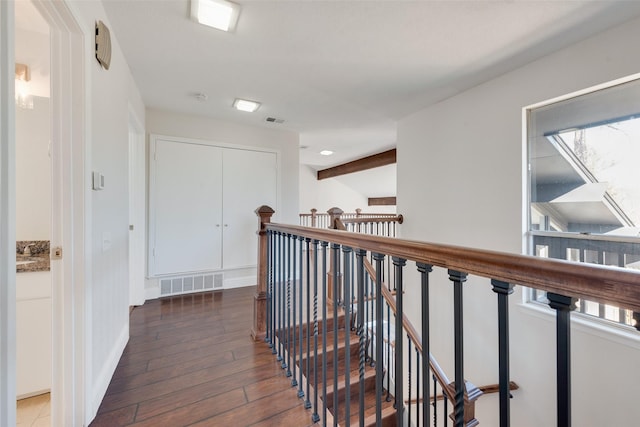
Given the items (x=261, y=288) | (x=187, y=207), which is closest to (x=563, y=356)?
(x=261, y=288)

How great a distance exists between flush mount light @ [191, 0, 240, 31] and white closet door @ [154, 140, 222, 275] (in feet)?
6.55

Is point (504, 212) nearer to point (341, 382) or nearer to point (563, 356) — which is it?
point (341, 382)

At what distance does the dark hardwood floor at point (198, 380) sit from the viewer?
143 centimetres

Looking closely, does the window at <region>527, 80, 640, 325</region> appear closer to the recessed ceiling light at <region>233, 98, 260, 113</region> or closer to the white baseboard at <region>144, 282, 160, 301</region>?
the recessed ceiling light at <region>233, 98, 260, 113</region>

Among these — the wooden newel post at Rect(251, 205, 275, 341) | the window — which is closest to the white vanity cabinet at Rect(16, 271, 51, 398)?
the wooden newel post at Rect(251, 205, 275, 341)

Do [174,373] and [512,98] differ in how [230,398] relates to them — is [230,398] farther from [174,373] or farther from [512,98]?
[512,98]

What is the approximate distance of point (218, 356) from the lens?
6.57 ft

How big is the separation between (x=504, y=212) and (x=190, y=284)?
3614 mm

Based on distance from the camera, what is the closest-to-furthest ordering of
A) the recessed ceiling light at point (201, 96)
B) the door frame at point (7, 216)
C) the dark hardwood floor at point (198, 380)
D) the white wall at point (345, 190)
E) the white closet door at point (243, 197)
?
the door frame at point (7, 216) → the dark hardwood floor at point (198, 380) → the recessed ceiling light at point (201, 96) → the white closet door at point (243, 197) → the white wall at point (345, 190)

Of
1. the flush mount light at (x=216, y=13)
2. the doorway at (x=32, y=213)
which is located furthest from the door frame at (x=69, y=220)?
the flush mount light at (x=216, y=13)

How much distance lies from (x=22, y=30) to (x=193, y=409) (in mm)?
2594

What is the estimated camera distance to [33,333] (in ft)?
5.31

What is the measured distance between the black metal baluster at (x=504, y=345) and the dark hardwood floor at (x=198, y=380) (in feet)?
3.67

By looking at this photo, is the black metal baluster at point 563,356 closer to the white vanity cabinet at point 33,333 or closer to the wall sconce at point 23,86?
the white vanity cabinet at point 33,333
